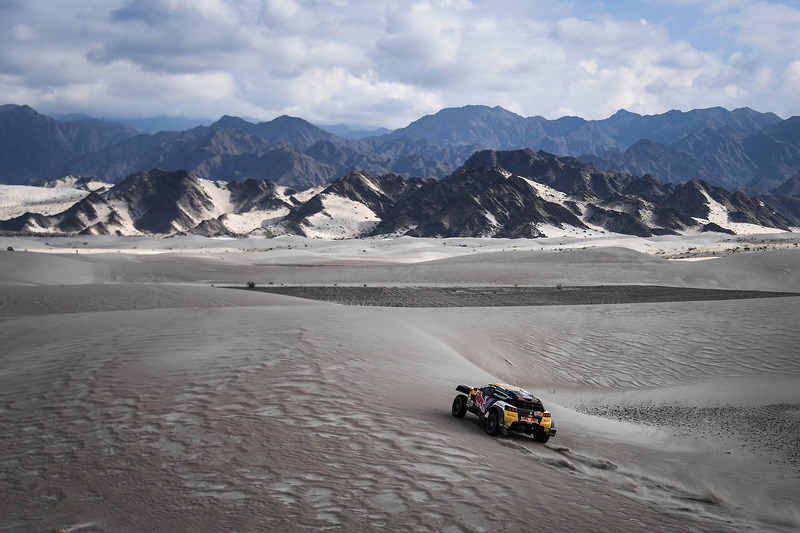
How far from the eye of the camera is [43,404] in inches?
319

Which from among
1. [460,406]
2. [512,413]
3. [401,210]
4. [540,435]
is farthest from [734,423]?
[401,210]

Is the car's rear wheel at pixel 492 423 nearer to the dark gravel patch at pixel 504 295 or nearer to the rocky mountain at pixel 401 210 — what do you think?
the dark gravel patch at pixel 504 295

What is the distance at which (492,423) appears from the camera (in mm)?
8445

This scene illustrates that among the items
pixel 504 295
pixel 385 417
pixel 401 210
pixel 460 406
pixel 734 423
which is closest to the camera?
pixel 385 417

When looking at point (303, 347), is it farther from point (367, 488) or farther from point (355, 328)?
point (367, 488)

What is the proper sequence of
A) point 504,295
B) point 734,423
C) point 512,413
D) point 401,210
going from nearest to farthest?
1. point 512,413
2. point 734,423
3. point 504,295
4. point 401,210

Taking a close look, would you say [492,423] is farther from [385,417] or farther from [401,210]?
[401,210]

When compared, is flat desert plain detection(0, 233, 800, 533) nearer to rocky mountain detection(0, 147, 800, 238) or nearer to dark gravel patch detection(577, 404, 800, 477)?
dark gravel patch detection(577, 404, 800, 477)

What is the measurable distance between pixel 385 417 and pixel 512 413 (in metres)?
1.71

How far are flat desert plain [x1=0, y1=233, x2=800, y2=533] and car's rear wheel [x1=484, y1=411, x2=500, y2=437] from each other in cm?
29

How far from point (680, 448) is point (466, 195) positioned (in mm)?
104175

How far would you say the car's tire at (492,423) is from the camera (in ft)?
27.4

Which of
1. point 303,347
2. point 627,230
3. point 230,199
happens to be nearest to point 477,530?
point 303,347

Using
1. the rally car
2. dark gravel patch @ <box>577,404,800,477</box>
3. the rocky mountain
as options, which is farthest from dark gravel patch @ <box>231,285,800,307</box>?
the rocky mountain
